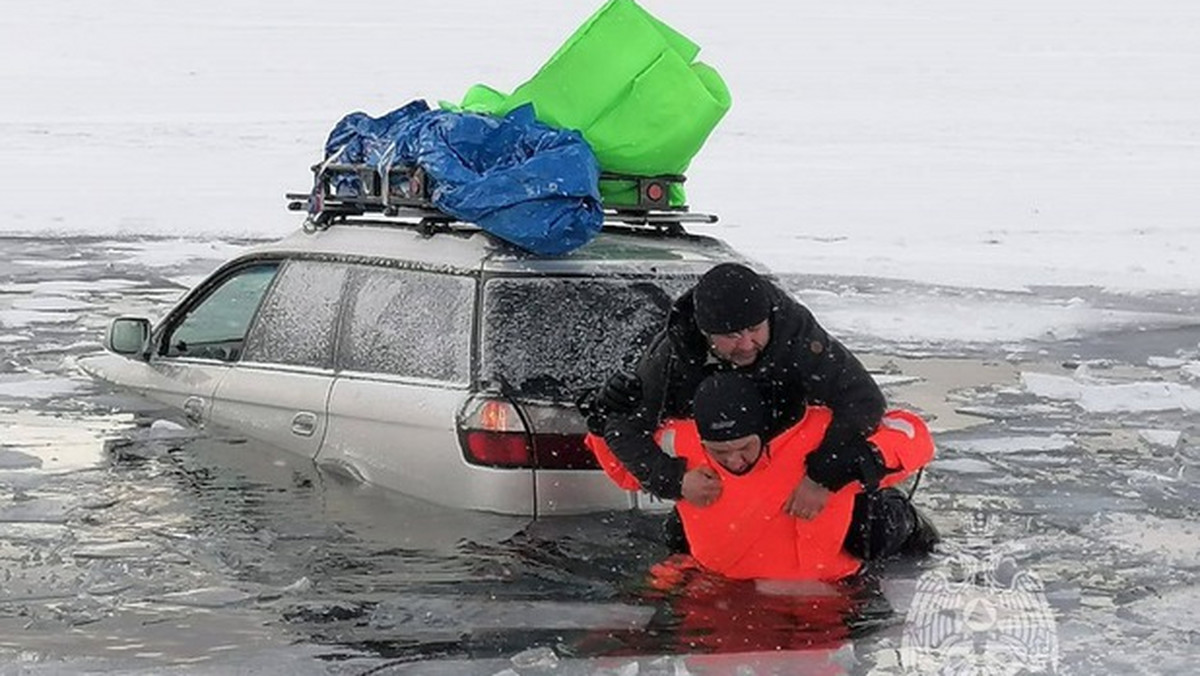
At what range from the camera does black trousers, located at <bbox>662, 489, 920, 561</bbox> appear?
7035 mm

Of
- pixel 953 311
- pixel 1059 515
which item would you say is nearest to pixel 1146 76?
pixel 953 311

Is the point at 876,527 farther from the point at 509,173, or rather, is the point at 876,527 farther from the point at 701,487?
the point at 509,173

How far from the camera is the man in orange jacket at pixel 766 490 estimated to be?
6531 mm

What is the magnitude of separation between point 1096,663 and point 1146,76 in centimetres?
3689

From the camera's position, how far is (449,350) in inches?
288

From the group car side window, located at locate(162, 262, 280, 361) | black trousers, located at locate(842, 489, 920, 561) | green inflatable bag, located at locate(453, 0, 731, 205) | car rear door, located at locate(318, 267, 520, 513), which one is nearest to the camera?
black trousers, located at locate(842, 489, 920, 561)

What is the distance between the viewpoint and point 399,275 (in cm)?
770

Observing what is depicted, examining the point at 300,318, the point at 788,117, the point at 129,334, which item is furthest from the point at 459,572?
the point at 788,117

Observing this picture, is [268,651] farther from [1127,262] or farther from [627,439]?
[1127,262]

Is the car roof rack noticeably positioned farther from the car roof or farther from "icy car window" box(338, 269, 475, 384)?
"icy car window" box(338, 269, 475, 384)

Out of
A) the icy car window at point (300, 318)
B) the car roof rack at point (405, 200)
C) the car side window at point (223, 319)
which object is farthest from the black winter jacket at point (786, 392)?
the car side window at point (223, 319)

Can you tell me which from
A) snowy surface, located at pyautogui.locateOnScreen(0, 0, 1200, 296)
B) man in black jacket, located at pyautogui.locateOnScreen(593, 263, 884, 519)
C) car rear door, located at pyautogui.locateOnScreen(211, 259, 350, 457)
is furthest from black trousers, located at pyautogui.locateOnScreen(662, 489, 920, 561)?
snowy surface, located at pyautogui.locateOnScreen(0, 0, 1200, 296)

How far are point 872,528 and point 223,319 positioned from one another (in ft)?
11.4

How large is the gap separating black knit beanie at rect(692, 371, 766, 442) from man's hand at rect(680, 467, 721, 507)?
0.27m
